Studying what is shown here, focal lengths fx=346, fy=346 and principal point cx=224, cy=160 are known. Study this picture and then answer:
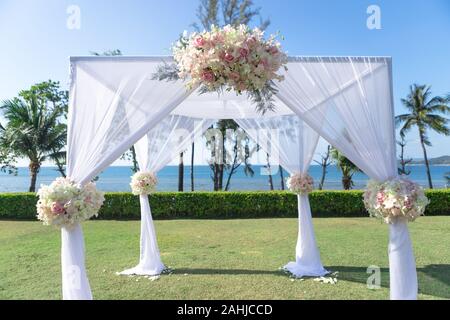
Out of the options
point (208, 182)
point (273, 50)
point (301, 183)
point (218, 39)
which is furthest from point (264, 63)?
point (208, 182)

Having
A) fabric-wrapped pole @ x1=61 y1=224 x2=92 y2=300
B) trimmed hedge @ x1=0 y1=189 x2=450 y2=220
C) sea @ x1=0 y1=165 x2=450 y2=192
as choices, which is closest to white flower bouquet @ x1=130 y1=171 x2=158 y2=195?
fabric-wrapped pole @ x1=61 y1=224 x2=92 y2=300

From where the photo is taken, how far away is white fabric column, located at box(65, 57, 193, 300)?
345cm

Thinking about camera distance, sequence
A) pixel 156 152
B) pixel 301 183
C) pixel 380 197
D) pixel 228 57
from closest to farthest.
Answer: pixel 228 57 < pixel 380 197 < pixel 301 183 < pixel 156 152

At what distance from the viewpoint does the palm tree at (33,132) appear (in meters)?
13.8

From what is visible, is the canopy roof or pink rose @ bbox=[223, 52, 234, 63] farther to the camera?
the canopy roof

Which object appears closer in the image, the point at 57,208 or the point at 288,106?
the point at 57,208

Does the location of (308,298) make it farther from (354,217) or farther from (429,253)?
(354,217)

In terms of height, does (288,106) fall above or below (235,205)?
above

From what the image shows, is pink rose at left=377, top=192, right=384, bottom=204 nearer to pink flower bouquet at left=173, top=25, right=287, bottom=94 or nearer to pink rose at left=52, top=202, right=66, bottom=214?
pink flower bouquet at left=173, top=25, right=287, bottom=94

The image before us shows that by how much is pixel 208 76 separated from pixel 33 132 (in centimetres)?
1327

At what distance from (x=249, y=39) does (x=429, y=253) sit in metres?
5.26

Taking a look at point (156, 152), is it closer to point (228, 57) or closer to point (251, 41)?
point (228, 57)

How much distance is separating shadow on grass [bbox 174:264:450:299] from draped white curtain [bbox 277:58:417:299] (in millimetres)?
1255

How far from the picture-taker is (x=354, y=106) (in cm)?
371
